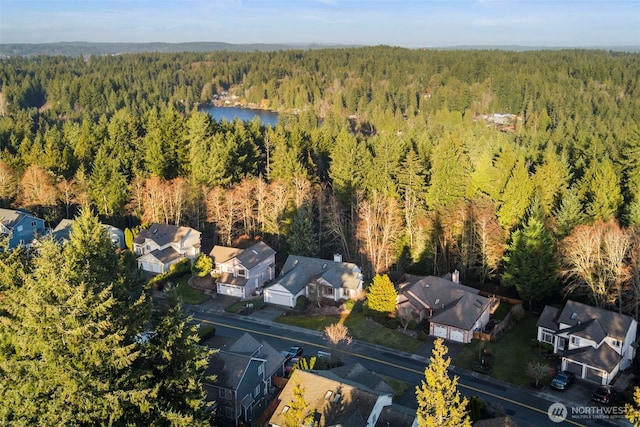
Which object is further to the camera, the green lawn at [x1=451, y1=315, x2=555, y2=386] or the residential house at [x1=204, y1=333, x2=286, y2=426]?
the green lawn at [x1=451, y1=315, x2=555, y2=386]

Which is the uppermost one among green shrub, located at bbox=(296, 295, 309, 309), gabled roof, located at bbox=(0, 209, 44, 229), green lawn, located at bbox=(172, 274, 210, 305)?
gabled roof, located at bbox=(0, 209, 44, 229)

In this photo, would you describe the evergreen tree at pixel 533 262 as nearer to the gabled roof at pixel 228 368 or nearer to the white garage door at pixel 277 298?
the white garage door at pixel 277 298

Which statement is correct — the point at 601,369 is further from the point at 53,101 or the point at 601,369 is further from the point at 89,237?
the point at 53,101

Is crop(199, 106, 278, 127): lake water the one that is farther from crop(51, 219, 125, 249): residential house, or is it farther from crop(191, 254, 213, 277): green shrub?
crop(191, 254, 213, 277): green shrub

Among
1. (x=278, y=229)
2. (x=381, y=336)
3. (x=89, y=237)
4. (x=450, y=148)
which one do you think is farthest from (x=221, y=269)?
(x=450, y=148)

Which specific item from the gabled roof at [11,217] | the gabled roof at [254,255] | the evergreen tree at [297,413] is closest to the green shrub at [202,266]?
the gabled roof at [254,255]

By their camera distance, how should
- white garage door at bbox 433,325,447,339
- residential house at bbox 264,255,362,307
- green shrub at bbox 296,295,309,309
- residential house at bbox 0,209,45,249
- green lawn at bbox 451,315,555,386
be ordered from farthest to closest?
1. residential house at bbox 0,209,45,249
2. residential house at bbox 264,255,362,307
3. green shrub at bbox 296,295,309,309
4. white garage door at bbox 433,325,447,339
5. green lawn at bbox 451,315,555,386

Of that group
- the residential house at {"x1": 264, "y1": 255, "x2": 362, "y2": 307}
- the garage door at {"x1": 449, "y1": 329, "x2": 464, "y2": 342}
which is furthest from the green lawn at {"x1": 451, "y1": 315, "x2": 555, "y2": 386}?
the residential house at {"x1": 264, "y1": 255, "x2": 362, "y2": 307}
